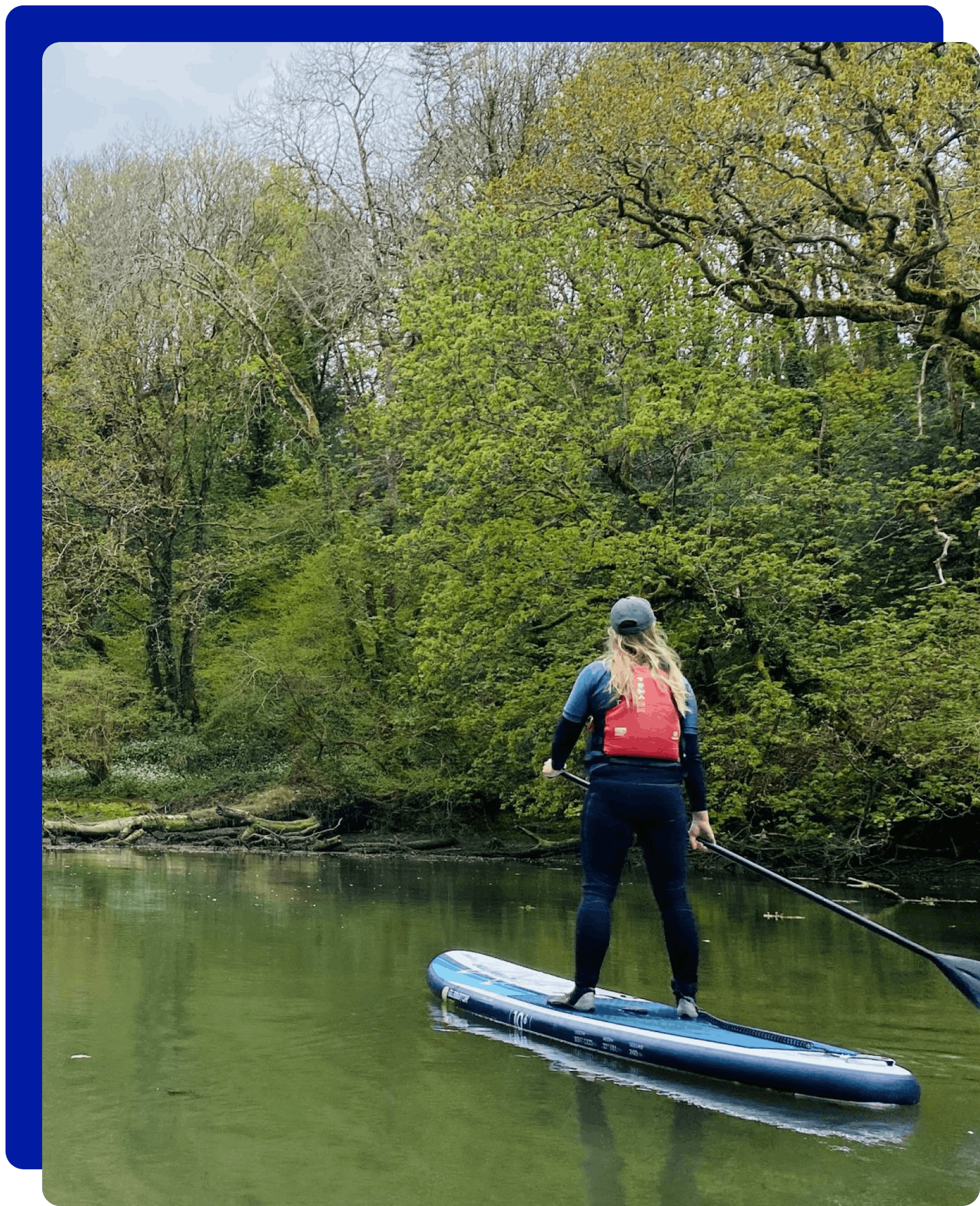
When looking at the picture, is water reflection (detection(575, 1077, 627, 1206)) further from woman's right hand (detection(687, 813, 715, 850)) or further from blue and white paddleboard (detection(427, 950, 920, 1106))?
woman's right hand (detection(687, 813, 715, 850))

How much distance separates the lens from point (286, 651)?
11734 mm

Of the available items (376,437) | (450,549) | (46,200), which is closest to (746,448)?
(450,549)

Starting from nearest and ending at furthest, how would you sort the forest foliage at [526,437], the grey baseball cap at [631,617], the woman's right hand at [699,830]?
the grey baseball cap at [631,617] → the woman's right hand at [699,830] → the forest foliage at [526,437]

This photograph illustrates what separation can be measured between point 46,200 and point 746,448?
590 centimetres

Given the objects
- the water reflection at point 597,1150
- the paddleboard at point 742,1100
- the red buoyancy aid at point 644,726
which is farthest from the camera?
the red buoyancy aid at point 644,726

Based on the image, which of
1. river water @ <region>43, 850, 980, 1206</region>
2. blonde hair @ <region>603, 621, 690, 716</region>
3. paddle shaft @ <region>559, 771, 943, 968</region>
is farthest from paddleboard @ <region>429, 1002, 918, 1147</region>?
blonde hair @ <region>603, 621, 690, 716</region>

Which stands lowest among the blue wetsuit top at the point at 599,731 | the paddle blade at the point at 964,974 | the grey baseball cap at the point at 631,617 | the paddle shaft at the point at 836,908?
the paddle blade at the point at 964,974

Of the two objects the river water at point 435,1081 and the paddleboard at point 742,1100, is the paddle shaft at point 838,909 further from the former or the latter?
the paddleboard at point 742,1100

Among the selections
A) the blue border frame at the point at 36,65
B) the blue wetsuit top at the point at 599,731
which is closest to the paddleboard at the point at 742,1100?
the blue wetsuit top at the point at 599,731

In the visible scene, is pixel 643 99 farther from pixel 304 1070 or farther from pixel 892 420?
pixel 304 1070

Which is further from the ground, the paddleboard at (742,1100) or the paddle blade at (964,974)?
the paddle blade at (964,974)

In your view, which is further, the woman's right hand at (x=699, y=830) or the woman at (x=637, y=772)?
the woman's right hand at (x=699, y=830)

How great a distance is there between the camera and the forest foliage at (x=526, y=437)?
8039mm

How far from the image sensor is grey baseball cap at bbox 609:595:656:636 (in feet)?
13.3
